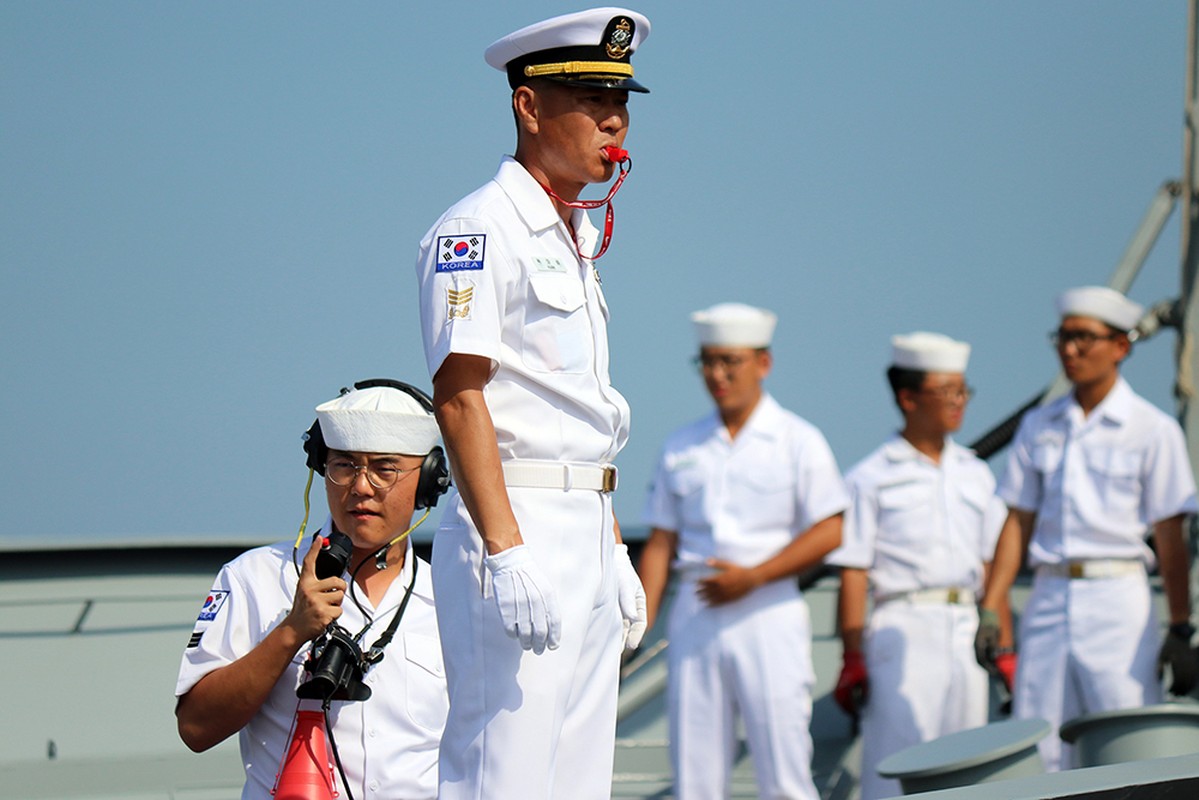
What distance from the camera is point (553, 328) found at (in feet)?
8.49

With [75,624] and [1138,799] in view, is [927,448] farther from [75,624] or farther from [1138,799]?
[1138,799]

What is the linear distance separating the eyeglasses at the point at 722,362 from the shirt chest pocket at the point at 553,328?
3.05 metres

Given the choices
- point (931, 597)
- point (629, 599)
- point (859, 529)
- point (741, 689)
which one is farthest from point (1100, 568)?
point (629, 599)

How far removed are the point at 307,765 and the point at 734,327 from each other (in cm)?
329

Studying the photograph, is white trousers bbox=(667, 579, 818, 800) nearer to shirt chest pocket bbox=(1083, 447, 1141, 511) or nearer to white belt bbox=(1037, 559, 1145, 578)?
white belt bbox=(1037, 559, 1145, 578)

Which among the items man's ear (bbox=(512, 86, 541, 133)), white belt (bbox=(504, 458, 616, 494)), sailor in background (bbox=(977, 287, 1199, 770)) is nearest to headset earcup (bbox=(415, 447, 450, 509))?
white belt (bbox=(504, 458, 616, 494))

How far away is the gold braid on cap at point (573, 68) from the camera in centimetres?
260

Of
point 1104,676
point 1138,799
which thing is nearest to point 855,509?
point 1104,676

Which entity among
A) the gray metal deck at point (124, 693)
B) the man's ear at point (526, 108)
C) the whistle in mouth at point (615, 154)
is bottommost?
the gray metal deck at point (124, 693)

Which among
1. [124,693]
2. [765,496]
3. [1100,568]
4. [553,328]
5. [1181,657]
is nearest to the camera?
[553,328]

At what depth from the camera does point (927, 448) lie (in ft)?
19.9

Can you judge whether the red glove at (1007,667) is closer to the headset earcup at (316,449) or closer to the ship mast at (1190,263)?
the ship mast at (1190,263)

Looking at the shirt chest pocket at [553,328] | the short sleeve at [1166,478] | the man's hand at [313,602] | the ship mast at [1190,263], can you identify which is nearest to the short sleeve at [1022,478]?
the short sleeve at [1166,478]

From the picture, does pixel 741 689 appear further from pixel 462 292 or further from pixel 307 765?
pixel 462 292
